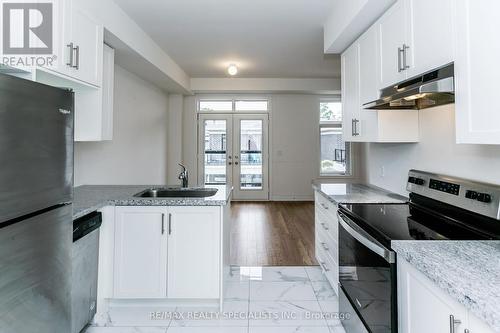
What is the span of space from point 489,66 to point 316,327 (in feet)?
6.09

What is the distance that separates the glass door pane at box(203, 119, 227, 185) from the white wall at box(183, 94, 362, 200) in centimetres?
113

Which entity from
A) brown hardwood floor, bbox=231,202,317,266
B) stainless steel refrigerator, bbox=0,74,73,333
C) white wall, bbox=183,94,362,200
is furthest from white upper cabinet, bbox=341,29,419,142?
white wall, bbox=183,94,362,200

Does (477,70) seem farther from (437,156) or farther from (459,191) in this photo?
(437,156)

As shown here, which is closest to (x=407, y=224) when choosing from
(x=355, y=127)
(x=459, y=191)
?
(x=459, y=191)

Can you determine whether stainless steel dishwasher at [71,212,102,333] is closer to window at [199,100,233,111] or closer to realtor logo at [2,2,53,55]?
realtor logo at [2,2,53,55]

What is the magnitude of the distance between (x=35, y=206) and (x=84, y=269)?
835 mm

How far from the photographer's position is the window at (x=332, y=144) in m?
7.02

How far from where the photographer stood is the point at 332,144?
7074 mm

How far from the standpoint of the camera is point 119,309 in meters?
2.28

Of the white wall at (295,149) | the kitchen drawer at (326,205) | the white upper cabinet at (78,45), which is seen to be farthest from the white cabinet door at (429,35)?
the white wall at (295,149)

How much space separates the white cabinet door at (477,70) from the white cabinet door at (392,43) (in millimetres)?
551

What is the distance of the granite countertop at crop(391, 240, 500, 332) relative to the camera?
0.80 meters

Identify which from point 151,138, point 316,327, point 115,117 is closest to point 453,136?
point 316,327

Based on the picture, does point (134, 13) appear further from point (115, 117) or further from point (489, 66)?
point (489, 66)
